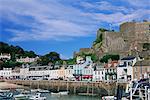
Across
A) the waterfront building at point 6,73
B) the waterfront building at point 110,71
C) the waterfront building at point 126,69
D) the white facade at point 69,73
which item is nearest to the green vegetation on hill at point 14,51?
the waterfront building at point 6,73

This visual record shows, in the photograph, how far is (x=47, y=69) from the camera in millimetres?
52906

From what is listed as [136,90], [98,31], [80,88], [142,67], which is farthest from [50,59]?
[136,90]

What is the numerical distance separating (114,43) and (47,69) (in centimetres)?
986

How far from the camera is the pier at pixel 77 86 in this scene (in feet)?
→ 107

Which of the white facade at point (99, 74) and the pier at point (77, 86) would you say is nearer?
the pier at point (77, 86)

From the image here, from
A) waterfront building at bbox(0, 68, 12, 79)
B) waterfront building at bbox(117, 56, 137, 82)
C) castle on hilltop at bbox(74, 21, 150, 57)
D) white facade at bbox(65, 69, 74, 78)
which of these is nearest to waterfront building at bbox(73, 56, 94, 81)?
white facade at bbox(65, 69, 74, 78)

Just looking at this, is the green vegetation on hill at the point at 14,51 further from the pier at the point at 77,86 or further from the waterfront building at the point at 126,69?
the waterfront building at the point at 126,69

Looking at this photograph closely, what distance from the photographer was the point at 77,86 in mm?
37531

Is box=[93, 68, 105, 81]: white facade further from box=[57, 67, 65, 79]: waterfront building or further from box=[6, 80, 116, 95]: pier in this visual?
box=[57, 67, 65, 79]: waterfront building

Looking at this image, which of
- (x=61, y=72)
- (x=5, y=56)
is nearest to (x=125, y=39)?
(x=61, y=72)

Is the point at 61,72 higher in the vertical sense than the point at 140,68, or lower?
higher

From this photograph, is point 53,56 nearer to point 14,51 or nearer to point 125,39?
point 14,51

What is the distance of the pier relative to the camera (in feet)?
107

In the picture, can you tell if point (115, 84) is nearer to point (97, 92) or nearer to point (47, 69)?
point (97, 92)
